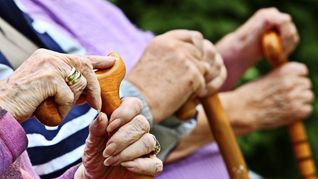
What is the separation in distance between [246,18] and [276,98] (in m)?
0.76

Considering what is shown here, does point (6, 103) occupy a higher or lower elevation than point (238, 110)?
higher

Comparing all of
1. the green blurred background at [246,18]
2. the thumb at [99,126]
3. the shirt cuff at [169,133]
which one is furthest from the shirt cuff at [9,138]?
the green blurred background at [246,18]

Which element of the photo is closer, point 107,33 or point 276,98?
point 107,33

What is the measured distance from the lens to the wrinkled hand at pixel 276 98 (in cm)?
190

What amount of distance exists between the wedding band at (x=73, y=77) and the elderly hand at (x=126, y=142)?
2.6 inches

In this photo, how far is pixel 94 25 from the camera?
164cm

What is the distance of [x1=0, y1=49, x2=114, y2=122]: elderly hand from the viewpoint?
0.97 metres

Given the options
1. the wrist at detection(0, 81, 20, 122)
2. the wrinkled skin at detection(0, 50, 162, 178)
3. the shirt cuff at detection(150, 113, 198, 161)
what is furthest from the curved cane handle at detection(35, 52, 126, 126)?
the shirt cuff at detection(150, 113, 198, 161)

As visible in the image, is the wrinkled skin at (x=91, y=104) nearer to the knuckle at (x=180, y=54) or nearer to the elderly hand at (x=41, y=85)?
the elderly hand at (x=41, y=85)

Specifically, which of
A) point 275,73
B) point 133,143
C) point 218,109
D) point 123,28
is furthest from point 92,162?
point 275,73

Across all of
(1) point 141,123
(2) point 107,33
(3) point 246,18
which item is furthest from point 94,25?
(3) point 246,18

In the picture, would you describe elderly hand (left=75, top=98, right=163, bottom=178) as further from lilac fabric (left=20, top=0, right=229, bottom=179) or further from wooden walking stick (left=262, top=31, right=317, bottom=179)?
wooden walking stick (left=262, top=31, right=317, bottom=179)

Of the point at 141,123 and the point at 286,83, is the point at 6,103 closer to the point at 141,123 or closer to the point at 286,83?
the point at 141,123

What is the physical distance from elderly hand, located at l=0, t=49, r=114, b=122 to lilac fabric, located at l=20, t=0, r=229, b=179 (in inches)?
18.2
